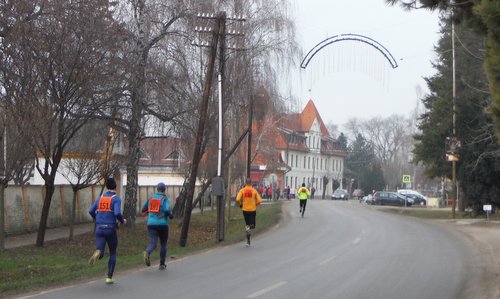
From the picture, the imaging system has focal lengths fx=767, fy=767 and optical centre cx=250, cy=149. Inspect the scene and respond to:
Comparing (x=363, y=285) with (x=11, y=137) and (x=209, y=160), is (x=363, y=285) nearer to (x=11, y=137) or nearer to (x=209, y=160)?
(x=11, y=137)

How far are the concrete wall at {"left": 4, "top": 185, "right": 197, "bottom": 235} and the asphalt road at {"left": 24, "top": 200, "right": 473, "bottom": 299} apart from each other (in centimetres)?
1009

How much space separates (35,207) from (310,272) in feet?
59.4

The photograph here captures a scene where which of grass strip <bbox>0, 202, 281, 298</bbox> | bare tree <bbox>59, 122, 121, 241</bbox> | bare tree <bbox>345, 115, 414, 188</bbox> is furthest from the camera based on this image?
bare tree <bbox>345, 115, 414, 188</bbox>

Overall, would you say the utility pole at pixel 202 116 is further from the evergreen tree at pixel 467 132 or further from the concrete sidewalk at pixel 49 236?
the evergreen tree at pixel 467 132

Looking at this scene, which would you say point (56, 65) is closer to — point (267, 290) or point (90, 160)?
point (90, 160)

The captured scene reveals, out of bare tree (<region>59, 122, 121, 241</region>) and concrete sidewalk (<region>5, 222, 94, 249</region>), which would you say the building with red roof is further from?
bare tree (<region>59, 122, 121, 241</region>)

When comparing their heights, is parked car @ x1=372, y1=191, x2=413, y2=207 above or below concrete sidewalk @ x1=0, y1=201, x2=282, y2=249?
above

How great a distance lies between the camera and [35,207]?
3072 cm

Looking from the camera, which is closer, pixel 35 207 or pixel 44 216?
pixel 44 216

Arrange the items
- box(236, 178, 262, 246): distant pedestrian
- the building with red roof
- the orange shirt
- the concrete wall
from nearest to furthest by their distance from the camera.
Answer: box(236, 178, 262, 246): distant pedestrian, the orange shirt, the concrete wall, the building with red roof

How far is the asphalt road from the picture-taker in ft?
41.7

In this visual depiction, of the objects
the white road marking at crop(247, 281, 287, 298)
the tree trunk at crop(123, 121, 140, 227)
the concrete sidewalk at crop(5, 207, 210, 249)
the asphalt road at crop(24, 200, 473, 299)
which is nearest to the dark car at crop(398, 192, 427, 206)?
the concrete sidewalk at crop(5, 207, 210, 249)

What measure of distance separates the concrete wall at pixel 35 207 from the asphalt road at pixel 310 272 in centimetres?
1009

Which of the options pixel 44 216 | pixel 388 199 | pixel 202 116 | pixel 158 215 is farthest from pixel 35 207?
pixel 388 199
